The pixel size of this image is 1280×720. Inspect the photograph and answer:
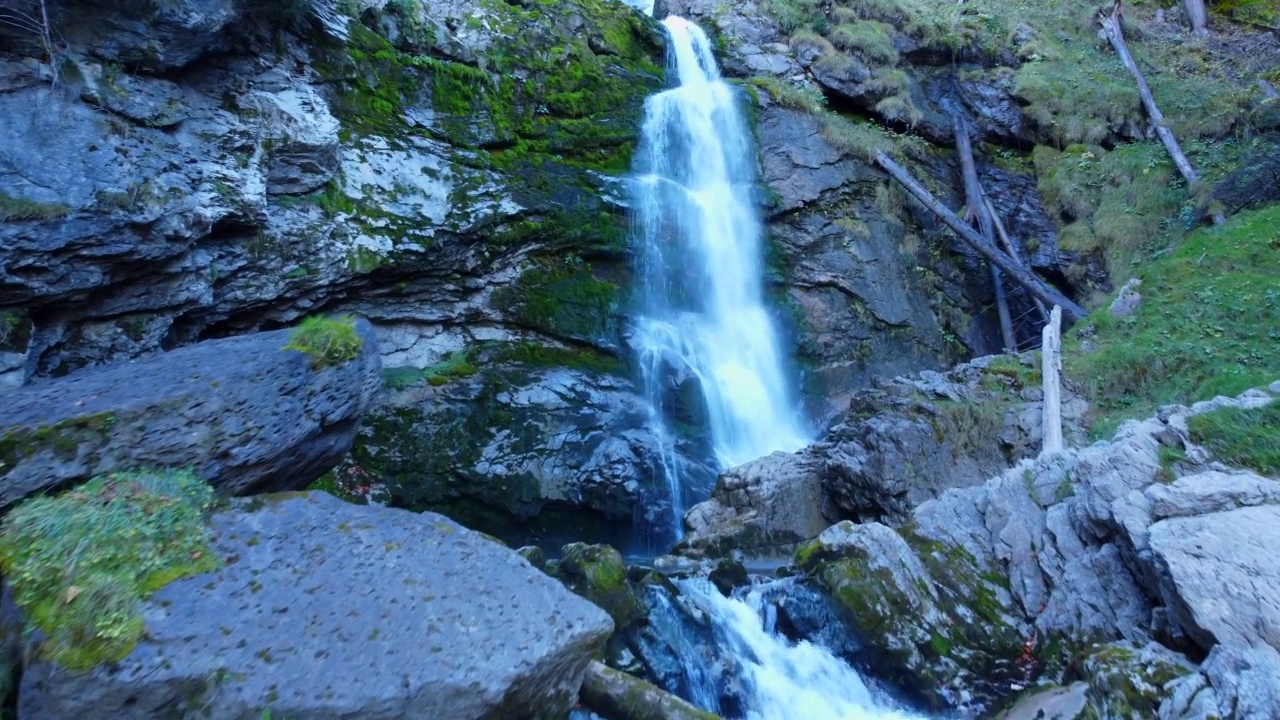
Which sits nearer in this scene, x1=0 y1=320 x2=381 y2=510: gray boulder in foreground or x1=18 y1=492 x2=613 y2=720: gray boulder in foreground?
x1=18 y1=492 x2=613 y2=720: gray boulder in foreground

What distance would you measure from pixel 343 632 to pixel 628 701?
2.11 m

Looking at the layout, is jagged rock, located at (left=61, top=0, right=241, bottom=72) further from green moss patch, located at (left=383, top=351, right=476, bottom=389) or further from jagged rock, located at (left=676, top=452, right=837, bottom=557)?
jagged rock, located at (left=676, top=452, right=837, bottom=557)

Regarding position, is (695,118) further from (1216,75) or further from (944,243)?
(1216,75)

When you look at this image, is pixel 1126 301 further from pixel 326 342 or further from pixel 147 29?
pixel 147 29

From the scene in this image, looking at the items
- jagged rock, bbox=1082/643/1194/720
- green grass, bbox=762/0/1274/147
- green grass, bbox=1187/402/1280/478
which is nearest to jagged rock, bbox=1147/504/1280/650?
jagged rock, bbox=1082/643/1194/720

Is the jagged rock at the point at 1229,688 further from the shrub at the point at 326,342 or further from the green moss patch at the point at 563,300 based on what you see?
the green moss patch at the point at 563,300

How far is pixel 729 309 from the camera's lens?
547 inches

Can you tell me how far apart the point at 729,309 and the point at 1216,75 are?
1423cm

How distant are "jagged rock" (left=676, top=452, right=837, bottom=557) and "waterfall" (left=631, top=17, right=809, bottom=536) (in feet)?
3.02

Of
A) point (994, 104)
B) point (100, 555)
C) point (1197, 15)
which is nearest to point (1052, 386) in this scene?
point (100, 555)

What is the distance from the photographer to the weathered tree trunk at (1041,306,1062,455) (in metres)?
9.26

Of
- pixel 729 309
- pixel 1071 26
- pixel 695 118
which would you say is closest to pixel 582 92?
pixel 695 118

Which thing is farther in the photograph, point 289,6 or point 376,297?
point 376,297

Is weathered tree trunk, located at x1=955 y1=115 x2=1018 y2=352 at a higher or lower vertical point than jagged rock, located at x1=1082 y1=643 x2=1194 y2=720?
higher
